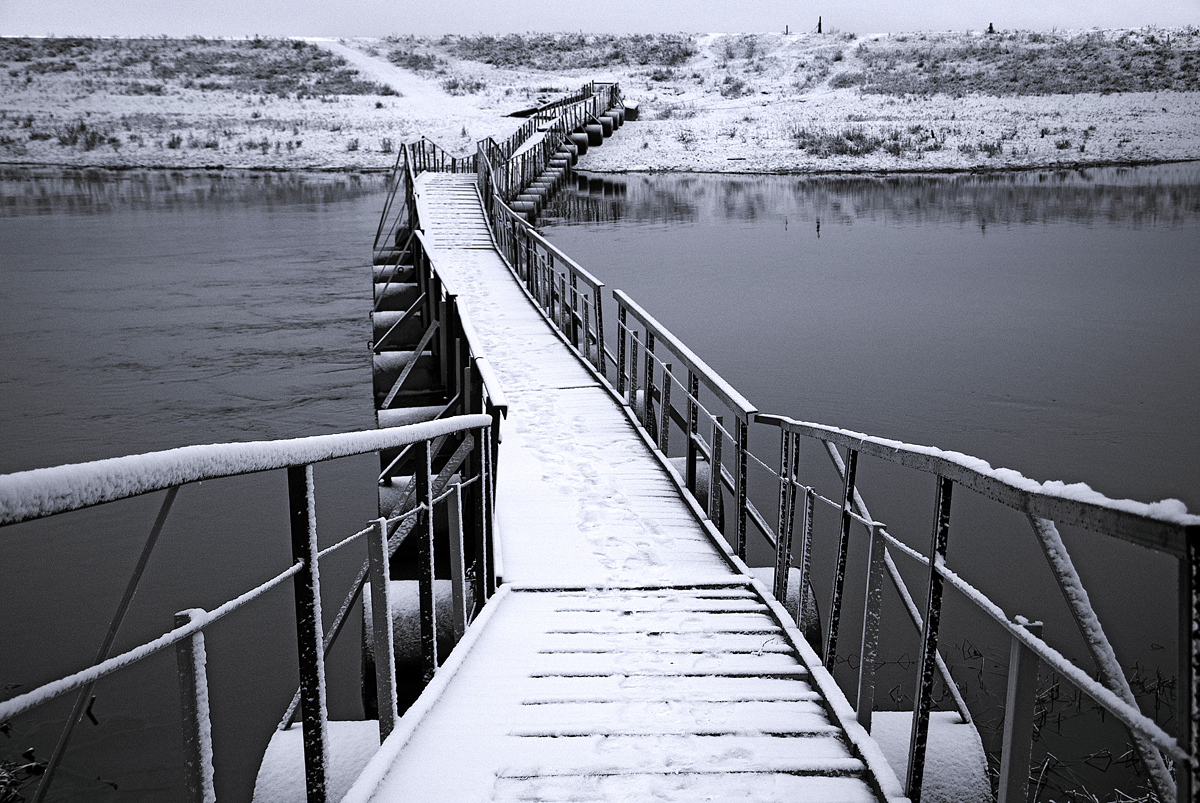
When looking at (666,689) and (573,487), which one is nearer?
(666,689)

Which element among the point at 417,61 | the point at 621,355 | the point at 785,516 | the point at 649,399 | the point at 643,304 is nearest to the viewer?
the point at 785,516

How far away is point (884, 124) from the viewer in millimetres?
40000

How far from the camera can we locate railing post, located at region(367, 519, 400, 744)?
8.83 feet

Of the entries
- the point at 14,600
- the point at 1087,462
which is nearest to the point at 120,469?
the point at 14,600

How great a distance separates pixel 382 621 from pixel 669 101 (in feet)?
155

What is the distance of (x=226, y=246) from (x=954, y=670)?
77.8 ft

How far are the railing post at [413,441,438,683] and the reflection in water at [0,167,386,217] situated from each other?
30211mm

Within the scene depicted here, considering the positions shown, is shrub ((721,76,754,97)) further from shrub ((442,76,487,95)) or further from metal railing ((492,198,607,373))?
metal railing ((492,198,607,373))

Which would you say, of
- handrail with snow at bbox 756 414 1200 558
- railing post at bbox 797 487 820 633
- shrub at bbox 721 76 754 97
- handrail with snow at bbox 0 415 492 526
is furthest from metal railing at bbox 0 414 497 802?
shrub at bbox 721 76 754 97

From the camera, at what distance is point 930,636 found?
8.00 feet

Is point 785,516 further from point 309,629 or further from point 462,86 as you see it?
point 462,86

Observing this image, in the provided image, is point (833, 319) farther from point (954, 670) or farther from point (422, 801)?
point (422, 801)

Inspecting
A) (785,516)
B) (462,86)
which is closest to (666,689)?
(785,516)

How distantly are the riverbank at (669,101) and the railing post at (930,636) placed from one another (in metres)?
34.8
